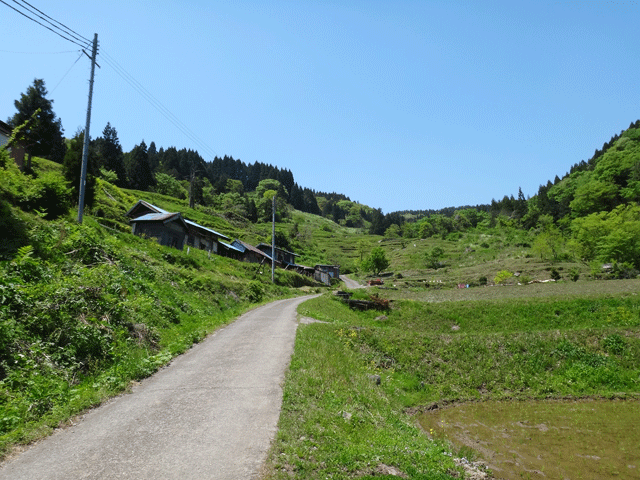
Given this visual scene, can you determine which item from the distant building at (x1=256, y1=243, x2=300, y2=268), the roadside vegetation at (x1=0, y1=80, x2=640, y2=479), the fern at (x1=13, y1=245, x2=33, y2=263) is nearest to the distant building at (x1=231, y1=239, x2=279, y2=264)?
the distant building at (x1=256, y1=243, x2=300, y2=268)

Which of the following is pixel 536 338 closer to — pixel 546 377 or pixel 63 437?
pixel 546 377

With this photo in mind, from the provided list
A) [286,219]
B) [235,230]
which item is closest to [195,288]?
[235,230]

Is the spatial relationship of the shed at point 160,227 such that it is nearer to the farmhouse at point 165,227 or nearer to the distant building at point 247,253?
the farmhouse at point 165,227

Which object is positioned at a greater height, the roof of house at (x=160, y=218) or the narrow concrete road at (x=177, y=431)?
the roof of house at (x=160, y=218)

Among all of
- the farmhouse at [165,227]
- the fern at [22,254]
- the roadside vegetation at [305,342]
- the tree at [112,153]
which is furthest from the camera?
the tree at [112,153]

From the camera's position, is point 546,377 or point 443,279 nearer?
point 546,377

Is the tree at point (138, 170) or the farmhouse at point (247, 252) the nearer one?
the farmhouse at point (247, 252)

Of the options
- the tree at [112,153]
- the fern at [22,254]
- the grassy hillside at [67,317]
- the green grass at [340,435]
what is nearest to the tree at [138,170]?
the tree at [112,153]

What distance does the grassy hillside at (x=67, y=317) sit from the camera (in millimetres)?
7879

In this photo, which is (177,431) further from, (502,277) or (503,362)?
(502,277)

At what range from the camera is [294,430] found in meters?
7.43

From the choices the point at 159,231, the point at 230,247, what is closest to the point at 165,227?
the point at 159,231

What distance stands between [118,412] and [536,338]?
19.7 meters

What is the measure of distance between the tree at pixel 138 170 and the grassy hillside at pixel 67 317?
81.9 meters
